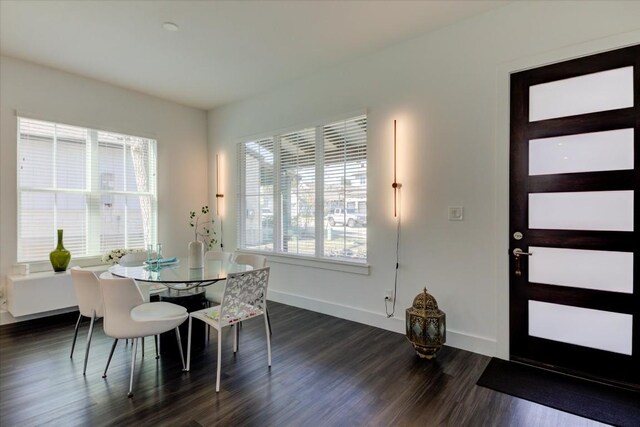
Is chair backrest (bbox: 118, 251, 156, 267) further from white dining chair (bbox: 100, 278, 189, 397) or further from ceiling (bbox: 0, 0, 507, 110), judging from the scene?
ceiling (bbox: 0, 0, 507, 110)

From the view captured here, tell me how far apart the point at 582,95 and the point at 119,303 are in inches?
153

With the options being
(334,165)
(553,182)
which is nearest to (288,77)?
(334,165)

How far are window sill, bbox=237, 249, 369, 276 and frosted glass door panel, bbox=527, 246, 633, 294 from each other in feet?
5.46

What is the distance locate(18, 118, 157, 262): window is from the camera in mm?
3912

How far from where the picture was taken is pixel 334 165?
401cm

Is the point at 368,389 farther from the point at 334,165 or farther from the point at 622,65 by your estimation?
the point at 622,65

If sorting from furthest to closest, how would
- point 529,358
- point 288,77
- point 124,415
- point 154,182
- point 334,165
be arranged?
point 154,182 → point 288,77 → point 334,165 → point 529,358 → point 124,415

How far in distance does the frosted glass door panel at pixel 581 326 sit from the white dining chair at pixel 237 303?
2.32m

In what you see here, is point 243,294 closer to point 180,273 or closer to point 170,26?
point 180,273

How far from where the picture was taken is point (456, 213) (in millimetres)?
3088

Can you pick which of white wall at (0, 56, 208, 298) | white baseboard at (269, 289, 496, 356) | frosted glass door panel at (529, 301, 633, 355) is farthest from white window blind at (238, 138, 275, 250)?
A: frosted glass door panel at (529, 301, 633, 355)

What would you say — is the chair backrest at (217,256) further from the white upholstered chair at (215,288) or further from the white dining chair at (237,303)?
the white dining chair at (237,303)

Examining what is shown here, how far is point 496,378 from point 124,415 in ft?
8.81

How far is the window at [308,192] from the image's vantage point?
12.6 feet
